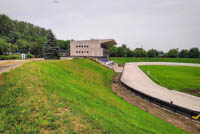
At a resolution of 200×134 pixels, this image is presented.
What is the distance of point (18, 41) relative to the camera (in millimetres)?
66000

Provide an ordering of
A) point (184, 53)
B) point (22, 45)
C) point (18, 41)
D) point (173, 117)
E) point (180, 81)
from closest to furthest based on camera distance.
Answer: point (173, 117) → point (180, 81) → point (22, 45) → point (18, 41) → point (184, 53)

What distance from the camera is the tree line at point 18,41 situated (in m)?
54.8

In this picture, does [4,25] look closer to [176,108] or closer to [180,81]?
[176,108]

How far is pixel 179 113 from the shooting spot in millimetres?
10344

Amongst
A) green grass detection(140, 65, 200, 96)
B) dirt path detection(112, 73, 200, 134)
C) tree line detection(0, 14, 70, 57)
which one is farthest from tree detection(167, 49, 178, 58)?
dirt path detection(112, 73, 200, 134)

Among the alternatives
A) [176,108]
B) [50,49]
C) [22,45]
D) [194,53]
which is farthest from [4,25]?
[194,53]

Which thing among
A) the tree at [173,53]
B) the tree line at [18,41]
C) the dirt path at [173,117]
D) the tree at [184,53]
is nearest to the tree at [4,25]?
the tree line at [18,41]

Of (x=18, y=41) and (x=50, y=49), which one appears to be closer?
(x=50, y=49)

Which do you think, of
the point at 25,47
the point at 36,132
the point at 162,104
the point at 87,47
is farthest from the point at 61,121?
the point at 25,47

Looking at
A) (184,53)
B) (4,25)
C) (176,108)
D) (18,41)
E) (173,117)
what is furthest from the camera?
(184,53)

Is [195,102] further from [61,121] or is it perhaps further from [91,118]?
[61,121]

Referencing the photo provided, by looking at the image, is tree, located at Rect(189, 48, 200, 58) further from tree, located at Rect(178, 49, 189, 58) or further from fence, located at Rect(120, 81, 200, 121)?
fence, located at Rect(120, 81, 200, 121)

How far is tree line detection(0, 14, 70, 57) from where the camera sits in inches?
2156

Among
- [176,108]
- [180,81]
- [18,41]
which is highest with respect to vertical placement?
[18,41]
